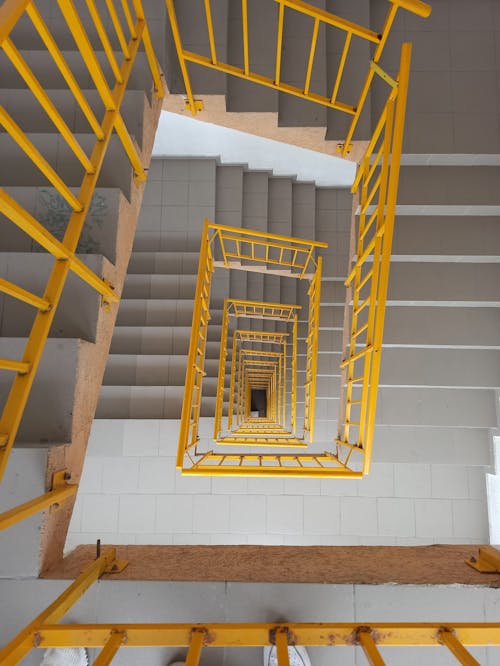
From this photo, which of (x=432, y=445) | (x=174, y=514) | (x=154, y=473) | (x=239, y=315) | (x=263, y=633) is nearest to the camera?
(x=263, y=633)

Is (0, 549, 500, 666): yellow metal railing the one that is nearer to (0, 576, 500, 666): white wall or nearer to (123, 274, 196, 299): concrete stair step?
(0, 576, 500, 666): white wall

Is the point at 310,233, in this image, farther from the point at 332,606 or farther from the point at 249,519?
the point at 332,606

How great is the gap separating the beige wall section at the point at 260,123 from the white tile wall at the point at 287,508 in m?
4.36

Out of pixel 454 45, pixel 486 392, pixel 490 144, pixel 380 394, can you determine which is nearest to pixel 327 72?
pixel 454 45

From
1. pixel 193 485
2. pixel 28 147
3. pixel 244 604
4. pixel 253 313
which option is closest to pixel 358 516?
pixel 193 485

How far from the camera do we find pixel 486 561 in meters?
1.51

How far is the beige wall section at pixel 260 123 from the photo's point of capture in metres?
3.00

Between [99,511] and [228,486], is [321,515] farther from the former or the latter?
[99,511]

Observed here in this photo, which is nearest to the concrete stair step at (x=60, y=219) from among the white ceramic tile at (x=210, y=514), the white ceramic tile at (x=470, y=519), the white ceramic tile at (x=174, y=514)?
the white ceramic tile at (x=174, y=514)

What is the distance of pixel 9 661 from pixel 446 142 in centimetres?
338

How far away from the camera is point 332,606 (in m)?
1.37

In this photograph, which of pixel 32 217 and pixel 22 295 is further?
pixel 32 217

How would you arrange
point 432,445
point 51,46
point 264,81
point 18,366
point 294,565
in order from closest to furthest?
1. point 18,366
2. point 51,46
3. point 294,565
4. point 264,81
5. point 432,445

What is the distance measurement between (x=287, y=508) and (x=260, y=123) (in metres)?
5.56
